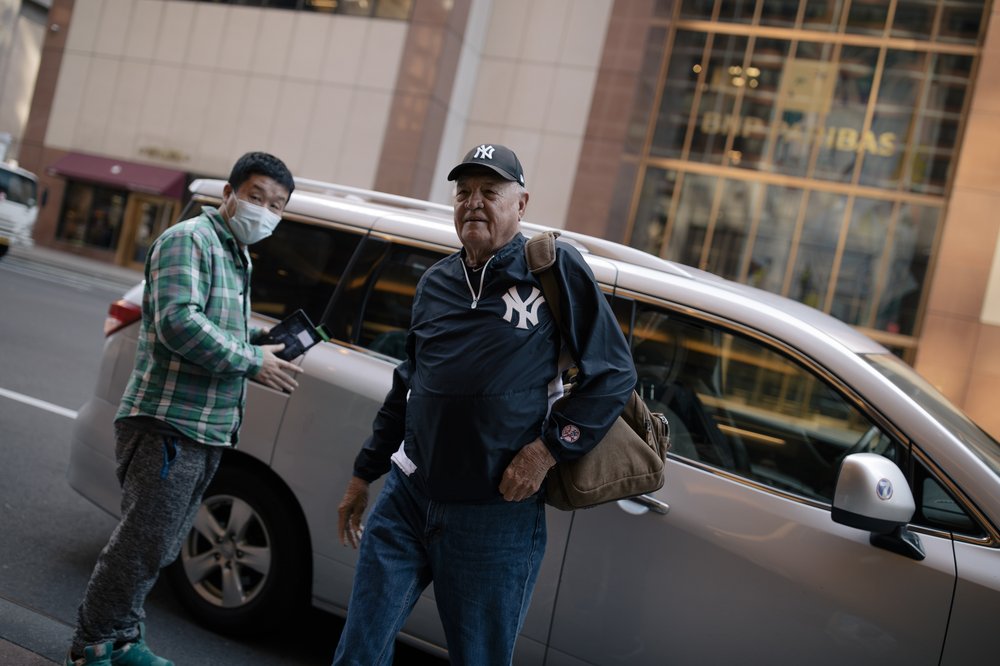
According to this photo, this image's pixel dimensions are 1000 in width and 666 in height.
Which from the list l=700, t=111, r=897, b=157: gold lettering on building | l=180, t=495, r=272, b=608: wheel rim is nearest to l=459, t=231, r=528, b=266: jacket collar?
l=180, t=495, r=272, b=608: wheel rim

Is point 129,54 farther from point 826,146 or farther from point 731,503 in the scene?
point 731,503

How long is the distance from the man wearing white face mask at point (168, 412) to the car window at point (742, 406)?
1351 millimetres

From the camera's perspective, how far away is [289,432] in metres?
3.50

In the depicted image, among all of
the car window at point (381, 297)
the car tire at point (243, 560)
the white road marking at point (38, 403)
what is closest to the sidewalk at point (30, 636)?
the car tire at point (243, 560)

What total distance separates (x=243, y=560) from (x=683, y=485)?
1894 mm

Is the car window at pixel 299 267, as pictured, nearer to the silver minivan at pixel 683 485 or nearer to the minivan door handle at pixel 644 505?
the silver minivan at pixel 683 485

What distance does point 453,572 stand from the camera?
232 centimetres

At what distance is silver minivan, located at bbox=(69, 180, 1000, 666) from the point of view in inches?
103

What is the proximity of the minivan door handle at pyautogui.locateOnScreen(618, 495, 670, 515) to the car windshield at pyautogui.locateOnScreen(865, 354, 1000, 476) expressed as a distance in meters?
0.87

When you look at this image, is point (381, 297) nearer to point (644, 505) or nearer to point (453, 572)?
point (644, 505)

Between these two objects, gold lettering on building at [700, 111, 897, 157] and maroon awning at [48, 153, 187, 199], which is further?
maroon awning at [48, 153, 187, 199]

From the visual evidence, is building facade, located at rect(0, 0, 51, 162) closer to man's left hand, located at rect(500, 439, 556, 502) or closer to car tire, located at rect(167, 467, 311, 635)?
car tire, located at rect(167, 467, 311, 635)

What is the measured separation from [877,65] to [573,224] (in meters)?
8.73

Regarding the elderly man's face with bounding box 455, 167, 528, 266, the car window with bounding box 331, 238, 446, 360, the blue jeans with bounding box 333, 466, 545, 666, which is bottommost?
the blue jeans with bounding box 333, 466, 545, 666
